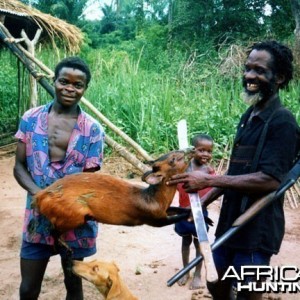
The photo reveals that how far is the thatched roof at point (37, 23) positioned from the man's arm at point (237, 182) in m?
8.03

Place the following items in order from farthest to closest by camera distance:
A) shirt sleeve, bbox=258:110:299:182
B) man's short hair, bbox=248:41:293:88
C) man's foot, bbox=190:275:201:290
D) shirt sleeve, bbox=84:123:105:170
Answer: man's foot, bbox=190:275:201:290 → shirt sleeve, bbox=84:123:105:170 → man's short hair, bbox=248:41:293:88 → shirt sleeve, bbox=258:110:299:182

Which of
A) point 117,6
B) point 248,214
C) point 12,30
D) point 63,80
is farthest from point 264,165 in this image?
point 117,6

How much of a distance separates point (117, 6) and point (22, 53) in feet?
96.5

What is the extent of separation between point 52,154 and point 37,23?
784cm

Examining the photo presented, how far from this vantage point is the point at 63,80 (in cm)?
287

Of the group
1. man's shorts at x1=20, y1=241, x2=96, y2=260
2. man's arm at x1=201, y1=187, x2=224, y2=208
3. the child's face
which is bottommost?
man's shorts at x1=20, y1=241, x2=96, y2=260

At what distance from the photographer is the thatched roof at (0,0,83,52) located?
31.4 feet

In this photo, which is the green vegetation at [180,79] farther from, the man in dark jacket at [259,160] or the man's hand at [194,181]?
the man's hand at [194,181]

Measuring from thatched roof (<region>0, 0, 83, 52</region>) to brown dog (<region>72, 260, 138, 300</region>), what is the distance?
7.63m

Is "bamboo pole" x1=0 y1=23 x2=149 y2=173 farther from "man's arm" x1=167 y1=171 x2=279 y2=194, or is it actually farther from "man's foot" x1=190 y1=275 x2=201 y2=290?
"man's arm" x1=167 y1=171 x2=279 y2=194

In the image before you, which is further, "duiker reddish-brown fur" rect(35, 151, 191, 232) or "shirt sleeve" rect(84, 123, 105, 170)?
"shirt sleeve" rect(84, 123, 105, 170)

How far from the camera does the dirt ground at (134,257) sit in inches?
171

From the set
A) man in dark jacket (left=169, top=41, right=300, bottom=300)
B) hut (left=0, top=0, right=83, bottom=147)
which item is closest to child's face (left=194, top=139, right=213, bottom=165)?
man in dark jacket (left=169, top=41, right=300, bottom=300)

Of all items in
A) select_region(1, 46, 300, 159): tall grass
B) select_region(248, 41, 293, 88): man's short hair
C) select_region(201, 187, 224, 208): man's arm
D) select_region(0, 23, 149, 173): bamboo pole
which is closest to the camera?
select_region(248, 41, 293, 88): man's short hair
